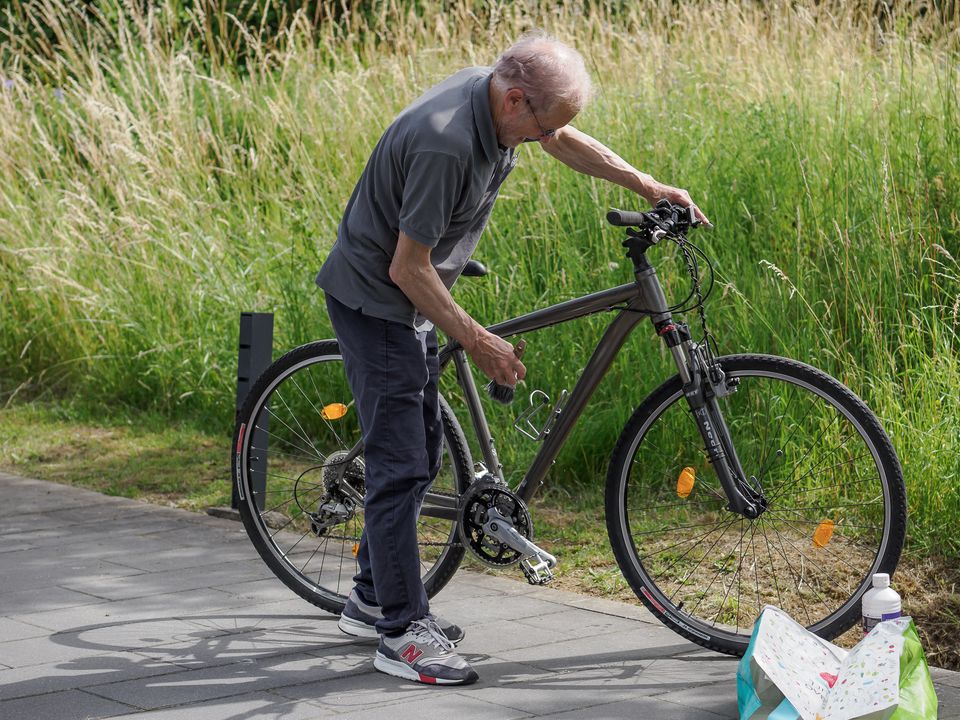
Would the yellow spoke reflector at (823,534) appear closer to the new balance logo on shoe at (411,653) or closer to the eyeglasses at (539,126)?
the new balance logo on shoe at (411,653)

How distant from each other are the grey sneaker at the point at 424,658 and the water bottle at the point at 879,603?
3.76 ft

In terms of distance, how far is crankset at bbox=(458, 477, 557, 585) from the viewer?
4500 mm

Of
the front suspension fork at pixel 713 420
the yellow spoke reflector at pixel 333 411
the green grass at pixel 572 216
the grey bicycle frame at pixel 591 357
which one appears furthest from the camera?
the green grass at pixel 572 216

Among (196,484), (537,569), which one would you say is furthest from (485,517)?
(196,484)

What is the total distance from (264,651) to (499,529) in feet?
2.80

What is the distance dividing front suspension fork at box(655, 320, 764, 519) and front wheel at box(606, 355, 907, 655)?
0.15 feet

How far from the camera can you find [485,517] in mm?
4574

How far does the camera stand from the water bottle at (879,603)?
12.7 ft

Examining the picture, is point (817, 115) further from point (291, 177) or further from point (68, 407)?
point (68, 407)

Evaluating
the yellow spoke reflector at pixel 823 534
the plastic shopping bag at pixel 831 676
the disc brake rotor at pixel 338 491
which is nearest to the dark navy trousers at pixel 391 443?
the disc brake rotor at pixel 338 491

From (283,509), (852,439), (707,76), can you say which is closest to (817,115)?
(707,76)

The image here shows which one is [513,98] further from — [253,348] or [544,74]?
[253,348]

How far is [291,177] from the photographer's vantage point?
30.4 feet

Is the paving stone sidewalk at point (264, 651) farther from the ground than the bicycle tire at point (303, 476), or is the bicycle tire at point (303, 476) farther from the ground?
the bicycle tire at point (303, 476)
